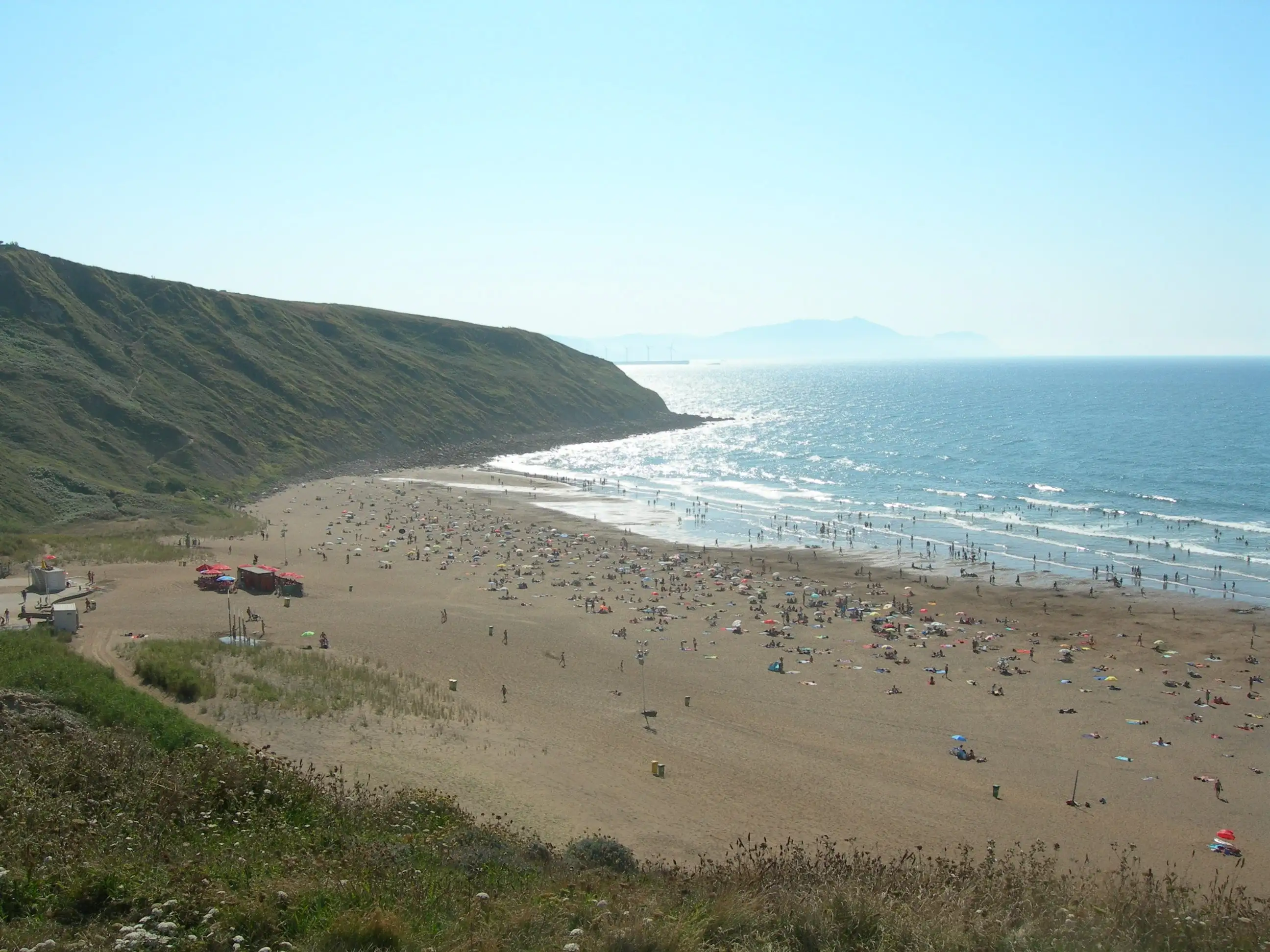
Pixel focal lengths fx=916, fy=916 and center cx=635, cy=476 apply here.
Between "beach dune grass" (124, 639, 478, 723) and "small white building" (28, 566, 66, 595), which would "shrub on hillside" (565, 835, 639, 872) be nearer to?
"beach dune grass" (124, 639, 478, 723)

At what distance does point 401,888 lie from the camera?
10148mm

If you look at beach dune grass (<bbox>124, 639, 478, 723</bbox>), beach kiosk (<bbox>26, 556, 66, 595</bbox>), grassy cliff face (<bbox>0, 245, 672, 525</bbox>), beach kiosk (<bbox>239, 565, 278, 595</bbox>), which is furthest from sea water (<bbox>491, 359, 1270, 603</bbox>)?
beach kiosk (<bbox>26, 556, 66, 595</bbox>)

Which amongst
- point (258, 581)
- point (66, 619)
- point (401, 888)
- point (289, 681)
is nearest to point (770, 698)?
point (289, 681)

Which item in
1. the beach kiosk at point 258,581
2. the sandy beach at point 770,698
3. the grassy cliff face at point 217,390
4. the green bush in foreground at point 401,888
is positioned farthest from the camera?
the grassy cliff face at point 217,390

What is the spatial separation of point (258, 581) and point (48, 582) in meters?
7.84

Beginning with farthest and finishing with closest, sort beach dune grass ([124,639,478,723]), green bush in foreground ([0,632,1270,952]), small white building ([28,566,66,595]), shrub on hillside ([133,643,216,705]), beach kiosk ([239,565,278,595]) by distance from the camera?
1. beach kiosk ([239,565,278,595])
2. small white building ([28,566,66,595])
3. beach dune grass ([124,639,478,723])
4. shrub on hillside ([133,643,216,705])
5. green bush in foreground ([0,632,1270,952])

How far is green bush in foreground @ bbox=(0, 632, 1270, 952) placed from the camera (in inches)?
350

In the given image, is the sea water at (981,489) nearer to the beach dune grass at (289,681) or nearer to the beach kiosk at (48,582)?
the beach dune grass at (289,681)

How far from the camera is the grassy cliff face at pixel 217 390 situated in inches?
A: 2317

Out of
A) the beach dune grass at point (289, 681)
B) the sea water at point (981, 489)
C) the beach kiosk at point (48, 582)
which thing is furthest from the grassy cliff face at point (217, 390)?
the beach dune grass at point (289, 681)

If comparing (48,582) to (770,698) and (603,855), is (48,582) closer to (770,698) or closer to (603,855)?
(770,698)

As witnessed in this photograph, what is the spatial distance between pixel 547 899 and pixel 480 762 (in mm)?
10950

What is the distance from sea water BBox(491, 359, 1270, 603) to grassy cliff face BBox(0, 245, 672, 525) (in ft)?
42.9

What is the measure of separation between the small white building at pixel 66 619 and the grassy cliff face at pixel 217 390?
2134cm
